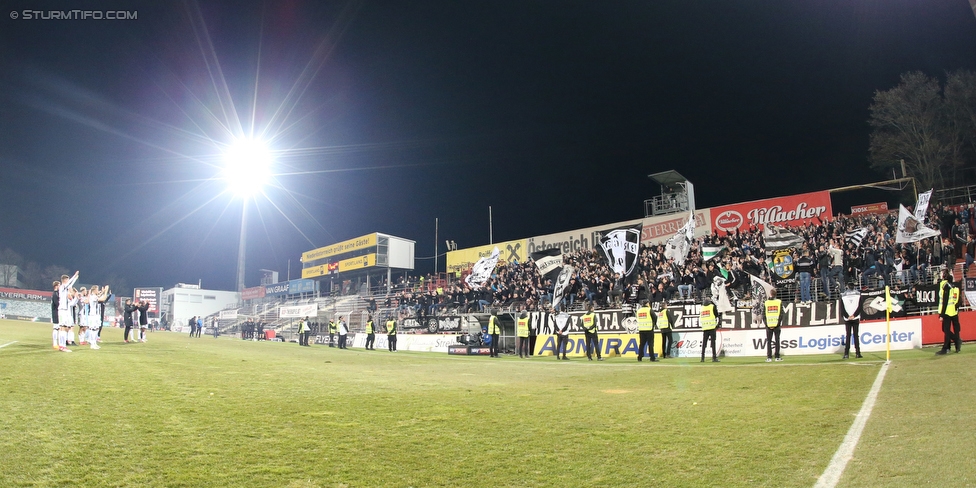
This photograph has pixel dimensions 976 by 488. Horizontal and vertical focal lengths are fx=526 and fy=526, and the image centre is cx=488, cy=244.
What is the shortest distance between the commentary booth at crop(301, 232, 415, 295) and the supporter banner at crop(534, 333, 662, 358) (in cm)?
2937

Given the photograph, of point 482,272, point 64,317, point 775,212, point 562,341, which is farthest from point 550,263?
point 64,317

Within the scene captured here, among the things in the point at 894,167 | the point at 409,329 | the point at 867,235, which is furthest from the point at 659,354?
the point at 894,167

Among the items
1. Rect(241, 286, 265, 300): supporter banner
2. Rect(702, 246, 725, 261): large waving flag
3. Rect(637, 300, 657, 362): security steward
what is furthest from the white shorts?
Rect(241, 286, 265, 300): supporter banner

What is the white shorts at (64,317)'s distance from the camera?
49.7ft

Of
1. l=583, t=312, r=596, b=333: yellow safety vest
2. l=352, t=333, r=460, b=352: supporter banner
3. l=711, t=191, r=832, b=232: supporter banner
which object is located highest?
l=711, t=191, r=832, b=232: supporter banner

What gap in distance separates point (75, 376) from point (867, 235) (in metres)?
27.4

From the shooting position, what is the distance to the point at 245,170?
66.5 m

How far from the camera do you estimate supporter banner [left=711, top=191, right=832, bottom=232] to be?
95.2 feet

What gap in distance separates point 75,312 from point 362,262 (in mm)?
36568

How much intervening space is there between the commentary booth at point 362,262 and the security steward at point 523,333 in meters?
29.7

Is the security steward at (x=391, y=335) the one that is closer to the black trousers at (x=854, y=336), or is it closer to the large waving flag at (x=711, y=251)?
the large waving flag at (x=711, y=251)

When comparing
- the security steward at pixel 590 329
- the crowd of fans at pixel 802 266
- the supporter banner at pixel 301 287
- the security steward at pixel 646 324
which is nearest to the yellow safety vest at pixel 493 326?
the crowd of fans at pixel 802 266

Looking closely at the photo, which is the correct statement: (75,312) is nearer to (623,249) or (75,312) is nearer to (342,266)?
(623,249)

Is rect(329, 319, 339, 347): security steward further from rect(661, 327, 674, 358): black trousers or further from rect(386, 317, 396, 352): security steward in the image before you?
rect(661, 327, 674, 358): black trousers
